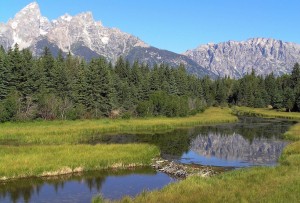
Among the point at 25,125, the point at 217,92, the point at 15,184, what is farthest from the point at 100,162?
the point at 217,92

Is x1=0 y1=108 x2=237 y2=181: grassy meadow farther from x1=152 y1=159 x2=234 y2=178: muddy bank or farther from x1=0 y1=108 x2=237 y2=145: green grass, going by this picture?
x1=152 y1=159 x2=234 y2=178: muddy bank

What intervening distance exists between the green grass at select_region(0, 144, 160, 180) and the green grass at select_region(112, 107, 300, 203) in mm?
14283

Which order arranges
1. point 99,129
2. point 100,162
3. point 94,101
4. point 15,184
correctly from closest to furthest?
point 15,184, point 100,162, point 99,129, point 94,101

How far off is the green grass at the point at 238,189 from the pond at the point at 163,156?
20.6ft

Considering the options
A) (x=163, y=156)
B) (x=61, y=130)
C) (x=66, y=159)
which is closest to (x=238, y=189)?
(x=66, y=159)

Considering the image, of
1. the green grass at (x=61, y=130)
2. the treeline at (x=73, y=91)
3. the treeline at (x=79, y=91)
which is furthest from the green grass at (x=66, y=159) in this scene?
the treeline at (x=73, y=91)

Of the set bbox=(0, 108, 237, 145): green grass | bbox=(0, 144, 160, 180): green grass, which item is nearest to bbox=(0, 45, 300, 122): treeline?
Answer: bbox=(0, 108, 237, 145): green grass

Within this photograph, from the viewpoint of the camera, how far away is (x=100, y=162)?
42875 millimetres

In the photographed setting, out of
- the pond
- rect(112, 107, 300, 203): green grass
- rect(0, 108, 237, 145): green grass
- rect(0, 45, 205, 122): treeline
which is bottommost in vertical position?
the pond

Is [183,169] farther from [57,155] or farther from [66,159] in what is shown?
[57,155]

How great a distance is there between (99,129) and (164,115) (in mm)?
43779

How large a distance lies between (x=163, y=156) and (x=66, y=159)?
51.7ft

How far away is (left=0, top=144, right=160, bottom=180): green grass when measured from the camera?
38.3 metres

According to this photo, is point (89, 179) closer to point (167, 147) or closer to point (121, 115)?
point (167, 147)
